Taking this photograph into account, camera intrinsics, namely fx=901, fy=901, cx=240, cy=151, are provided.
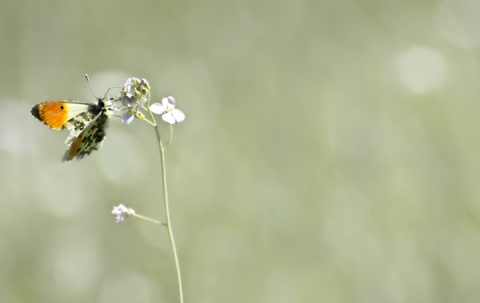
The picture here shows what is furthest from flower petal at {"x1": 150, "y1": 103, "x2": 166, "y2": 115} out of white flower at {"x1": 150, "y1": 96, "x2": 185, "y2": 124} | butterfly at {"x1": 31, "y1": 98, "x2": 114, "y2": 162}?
butterfly at {"x1": 31, "y1": 98, "x2": 114, "y2": 162}

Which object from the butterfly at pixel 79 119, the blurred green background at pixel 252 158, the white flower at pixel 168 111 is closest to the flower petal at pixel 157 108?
the white flower at pixel 168 111

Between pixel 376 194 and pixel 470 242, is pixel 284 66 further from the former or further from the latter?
pixel 470 242

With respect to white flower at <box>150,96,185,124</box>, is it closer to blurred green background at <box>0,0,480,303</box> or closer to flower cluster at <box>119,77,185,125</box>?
flower cluster at <box>119,77,185,125</box>

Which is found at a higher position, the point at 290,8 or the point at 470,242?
the point at 290,8

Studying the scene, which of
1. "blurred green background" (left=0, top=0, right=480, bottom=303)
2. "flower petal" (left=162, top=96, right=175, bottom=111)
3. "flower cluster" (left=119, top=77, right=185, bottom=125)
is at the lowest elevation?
"flower cluster" (left=119, top=77, right=185, bottom=125)

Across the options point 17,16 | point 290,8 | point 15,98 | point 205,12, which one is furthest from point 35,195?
point 290,8

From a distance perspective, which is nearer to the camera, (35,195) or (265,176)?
(35,195)
